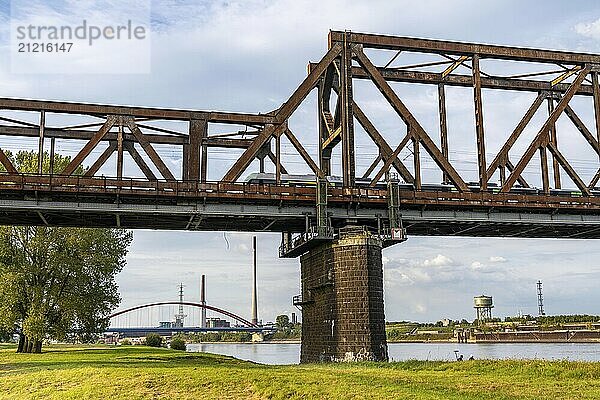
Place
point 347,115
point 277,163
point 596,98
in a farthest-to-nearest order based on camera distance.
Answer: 1. point 596,98
2. point 347,115
3. point 277,163

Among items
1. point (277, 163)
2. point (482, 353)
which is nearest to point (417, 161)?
point (277, 163)

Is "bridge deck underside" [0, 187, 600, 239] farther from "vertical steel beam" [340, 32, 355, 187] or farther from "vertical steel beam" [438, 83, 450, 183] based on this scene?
"vertical steel beam" [438, 83, 450, 183]

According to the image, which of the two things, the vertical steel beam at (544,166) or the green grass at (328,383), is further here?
the vertical steel beam at (544,166)

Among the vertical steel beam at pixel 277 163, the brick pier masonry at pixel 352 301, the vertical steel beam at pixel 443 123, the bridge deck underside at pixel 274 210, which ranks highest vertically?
the vertical steel beam at pixel 443 123

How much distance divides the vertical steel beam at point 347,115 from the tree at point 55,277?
24022mm

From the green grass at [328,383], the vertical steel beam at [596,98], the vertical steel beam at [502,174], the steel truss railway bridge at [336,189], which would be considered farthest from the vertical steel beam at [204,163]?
the vertical steel beam at [596,98]

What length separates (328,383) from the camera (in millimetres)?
29984

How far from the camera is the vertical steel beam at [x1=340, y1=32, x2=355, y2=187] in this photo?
189 feet

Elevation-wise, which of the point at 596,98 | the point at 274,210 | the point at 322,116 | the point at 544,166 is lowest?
the point at 274,210

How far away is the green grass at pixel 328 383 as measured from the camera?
2689cm

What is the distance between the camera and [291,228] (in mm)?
62000

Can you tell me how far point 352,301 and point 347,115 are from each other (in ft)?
54.8

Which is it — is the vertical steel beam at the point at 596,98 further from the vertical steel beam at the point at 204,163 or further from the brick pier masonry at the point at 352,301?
the vertical steel beam at the point at 204,163

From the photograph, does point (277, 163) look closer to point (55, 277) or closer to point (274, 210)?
point (274, 210)
